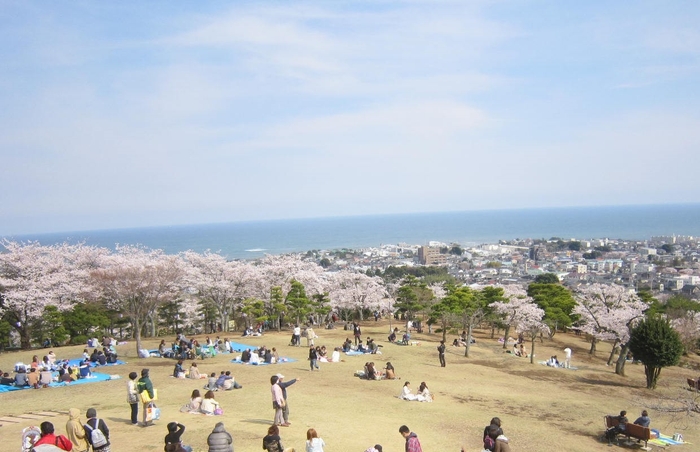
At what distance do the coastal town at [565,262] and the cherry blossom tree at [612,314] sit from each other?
184 feet

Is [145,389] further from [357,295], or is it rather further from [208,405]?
[357,295]

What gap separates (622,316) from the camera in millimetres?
30922

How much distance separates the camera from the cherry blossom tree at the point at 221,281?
39.5 meters

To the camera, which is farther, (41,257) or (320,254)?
(320,254)

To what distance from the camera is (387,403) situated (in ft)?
59.6

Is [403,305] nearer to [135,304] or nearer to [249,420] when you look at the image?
[135,304]

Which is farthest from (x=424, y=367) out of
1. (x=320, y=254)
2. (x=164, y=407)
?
(x=320, y=254)

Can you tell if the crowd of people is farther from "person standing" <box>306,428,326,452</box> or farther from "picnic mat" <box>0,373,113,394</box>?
"picnic mat" <box>0,373,113,394</box>

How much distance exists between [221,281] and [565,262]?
139 m

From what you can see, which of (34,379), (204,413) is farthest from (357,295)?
(204,413)

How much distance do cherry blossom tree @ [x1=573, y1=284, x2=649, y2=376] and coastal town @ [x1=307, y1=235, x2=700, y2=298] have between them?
55947 mm

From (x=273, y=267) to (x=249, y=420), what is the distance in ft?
104

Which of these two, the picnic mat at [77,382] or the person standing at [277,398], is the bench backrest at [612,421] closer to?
the person standing at [277,398]

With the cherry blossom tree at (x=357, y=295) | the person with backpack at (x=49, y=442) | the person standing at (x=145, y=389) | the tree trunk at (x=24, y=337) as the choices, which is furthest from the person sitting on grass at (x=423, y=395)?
the tree trunk at (x=24, y=337)
